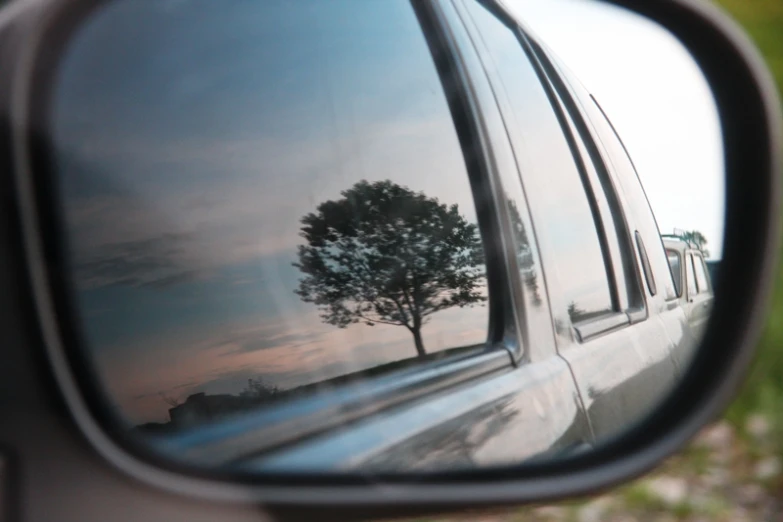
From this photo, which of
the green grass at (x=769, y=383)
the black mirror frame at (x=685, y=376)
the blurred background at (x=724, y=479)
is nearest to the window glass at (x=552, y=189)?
the black mirror frame at (x=685, y=376)

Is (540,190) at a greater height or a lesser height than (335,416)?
greater

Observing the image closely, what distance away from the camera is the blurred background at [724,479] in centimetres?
317

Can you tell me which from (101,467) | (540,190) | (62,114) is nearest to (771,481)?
(540,190)

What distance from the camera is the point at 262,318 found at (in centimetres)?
161

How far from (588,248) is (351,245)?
68 cm

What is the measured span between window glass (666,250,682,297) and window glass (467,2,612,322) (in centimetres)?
15

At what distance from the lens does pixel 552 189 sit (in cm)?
210

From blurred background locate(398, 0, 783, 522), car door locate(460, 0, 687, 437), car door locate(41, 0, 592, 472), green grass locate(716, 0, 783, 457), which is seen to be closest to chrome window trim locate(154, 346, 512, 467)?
car door locate(41, 0, 592, 472)

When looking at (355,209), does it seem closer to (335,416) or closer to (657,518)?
(335,416)

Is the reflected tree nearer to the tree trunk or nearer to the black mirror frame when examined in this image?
the tree trunk

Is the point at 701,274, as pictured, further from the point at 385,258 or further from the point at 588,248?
the point at 385,258

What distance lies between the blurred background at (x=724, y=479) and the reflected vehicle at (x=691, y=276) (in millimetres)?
1075

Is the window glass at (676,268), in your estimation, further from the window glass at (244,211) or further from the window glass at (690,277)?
the window glass at (244,211)

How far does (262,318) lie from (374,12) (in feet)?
2.50
